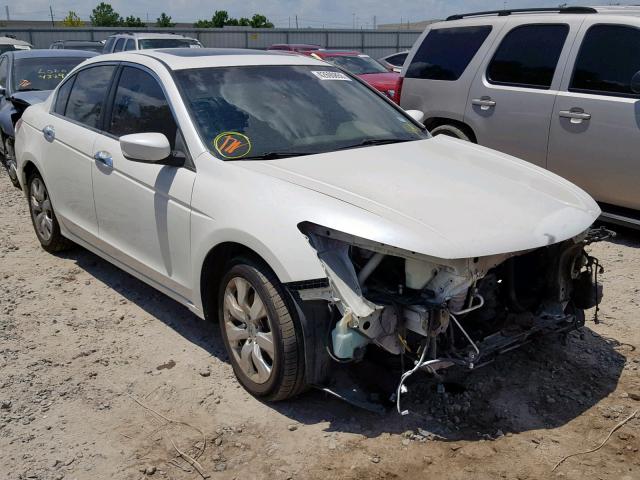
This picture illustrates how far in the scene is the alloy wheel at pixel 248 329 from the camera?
3494 millimetres

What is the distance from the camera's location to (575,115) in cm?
612

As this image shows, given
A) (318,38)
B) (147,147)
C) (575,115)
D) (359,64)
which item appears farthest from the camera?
(318,38)

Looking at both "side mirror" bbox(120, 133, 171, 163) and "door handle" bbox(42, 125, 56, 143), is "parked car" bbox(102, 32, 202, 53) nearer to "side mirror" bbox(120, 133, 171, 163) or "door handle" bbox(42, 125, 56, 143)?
"door handle" bbox(42, 125, 56, 143)

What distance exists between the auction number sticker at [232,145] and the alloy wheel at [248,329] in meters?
0.72

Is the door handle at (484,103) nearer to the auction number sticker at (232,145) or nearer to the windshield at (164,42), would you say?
the auction number sticker at (232,145)

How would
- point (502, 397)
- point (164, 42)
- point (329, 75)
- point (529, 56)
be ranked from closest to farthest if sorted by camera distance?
point (502, 397)
point (329, 75)
point (529, 56)
point (164, 42)

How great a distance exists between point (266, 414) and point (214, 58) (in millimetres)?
2357

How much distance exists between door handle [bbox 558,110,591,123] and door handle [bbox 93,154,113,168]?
4.03 metres

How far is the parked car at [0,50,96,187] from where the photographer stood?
28.0 ft

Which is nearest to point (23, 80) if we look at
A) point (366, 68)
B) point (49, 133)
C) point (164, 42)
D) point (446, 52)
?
point (49, 133)

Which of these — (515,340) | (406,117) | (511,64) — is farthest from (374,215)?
(511,64)

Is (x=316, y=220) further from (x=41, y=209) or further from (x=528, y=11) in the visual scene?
(x=528, y=11)

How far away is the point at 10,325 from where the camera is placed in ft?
15.4

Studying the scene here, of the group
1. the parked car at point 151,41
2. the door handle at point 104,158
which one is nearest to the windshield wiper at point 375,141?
the door handle at point 104,158
